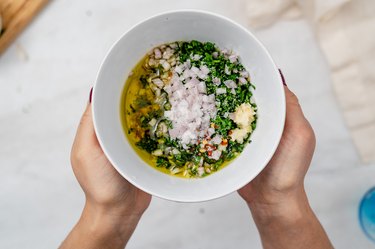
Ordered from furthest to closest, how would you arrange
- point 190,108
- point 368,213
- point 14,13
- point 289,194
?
point 368,213
point 14,13
point 289,194
point 190,108

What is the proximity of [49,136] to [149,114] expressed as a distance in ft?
1.57

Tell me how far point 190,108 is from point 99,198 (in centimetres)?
29

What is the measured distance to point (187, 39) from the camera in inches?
39.7

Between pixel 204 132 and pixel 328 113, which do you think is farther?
pixel 328 113

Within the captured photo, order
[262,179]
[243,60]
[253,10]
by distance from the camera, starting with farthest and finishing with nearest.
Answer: [253,10]
[262,179]
[243,60]

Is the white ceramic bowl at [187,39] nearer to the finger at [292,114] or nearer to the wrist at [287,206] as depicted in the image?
the finger at [292,114]

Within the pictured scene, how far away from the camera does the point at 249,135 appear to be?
1.00m

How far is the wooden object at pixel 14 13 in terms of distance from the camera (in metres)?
1.31

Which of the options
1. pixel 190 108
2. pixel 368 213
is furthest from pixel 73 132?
pixel 368 213

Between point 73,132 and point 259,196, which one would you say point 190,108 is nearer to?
point 259,196

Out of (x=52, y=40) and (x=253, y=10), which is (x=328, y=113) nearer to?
(x=253, y=10)

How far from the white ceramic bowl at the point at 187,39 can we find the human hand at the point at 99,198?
0.22ft

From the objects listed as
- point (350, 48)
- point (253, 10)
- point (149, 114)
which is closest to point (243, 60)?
point (149, 114)

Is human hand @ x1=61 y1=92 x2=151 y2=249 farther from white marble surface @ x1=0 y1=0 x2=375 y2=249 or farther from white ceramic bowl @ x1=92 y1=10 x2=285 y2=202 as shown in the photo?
white marble surface @ x1=0 y1=0 x2=375 y2=249
